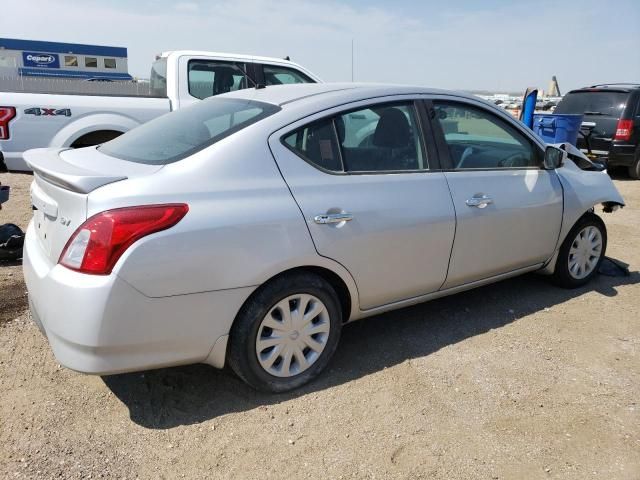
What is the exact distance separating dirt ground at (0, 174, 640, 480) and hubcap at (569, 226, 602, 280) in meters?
0.69

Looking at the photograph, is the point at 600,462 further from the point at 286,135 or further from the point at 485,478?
the point at 286,135

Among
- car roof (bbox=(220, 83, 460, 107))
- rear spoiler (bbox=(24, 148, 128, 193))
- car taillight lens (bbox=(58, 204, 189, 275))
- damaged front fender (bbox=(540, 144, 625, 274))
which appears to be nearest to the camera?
car taillight lens (bbox=(58, 204, 189, 275))

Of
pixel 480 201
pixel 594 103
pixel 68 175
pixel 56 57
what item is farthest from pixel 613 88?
pixel 56 57

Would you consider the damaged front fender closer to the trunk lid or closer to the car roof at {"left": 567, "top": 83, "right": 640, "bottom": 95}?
the trunk lid

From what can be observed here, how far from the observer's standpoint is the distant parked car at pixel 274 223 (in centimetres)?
245

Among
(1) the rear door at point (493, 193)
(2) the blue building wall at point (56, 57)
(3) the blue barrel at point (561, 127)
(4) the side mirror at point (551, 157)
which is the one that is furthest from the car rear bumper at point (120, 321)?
(2) the blue building wall at point (56, 57)

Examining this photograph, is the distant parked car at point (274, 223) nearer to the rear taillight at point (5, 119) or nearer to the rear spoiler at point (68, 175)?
the rear spoiler at point (68, 175)

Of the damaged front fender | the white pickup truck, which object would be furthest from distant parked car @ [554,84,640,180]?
the damaged front fender

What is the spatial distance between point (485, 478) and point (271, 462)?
3.13 feet

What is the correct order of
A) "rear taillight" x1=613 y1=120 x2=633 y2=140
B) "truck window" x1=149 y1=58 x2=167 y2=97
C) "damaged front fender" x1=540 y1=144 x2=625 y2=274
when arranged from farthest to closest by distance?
"rear taillight" x1=613 y1=120 x2=633 y2=140
"truck window" x1=149 y1=58 x2=167 y2=97
"damaged front fender" x1=540 y1=144 x2=625 y2=274

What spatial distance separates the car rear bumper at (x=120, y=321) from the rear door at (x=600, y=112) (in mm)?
9789

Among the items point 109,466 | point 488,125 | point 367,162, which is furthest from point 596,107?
point 109,466

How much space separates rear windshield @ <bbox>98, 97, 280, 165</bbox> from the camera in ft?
9.36

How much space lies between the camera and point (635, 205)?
27.0 ft
